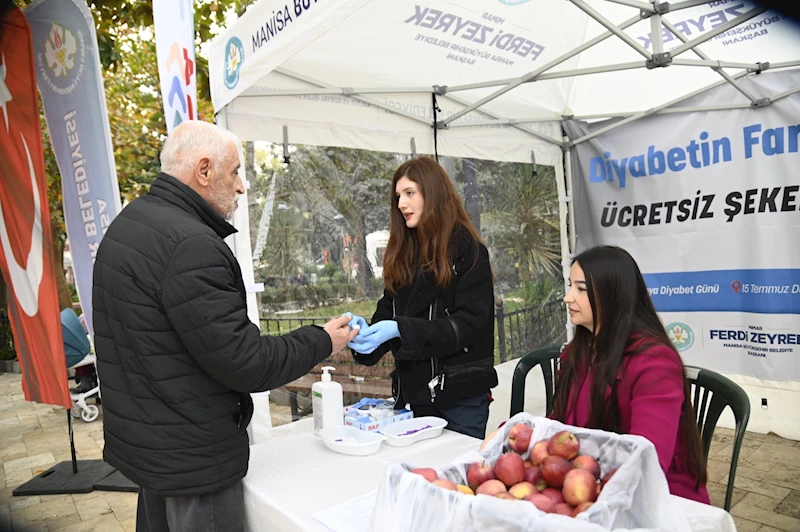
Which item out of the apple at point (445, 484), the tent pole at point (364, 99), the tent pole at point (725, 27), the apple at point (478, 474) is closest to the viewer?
the apple at point (445, 484)

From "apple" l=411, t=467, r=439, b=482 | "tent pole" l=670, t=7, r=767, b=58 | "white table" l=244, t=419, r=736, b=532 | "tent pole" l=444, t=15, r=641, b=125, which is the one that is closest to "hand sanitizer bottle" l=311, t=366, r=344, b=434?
"white table" l=244, t=419, r=736, b=532

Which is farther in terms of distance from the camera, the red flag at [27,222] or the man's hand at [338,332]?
the red flag at [27,222]

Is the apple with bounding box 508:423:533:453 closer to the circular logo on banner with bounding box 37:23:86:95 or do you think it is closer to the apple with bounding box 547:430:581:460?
the apple with bounding box 547:430:581:460

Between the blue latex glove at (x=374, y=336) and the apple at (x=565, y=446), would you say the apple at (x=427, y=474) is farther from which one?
the blue latex glove at (x=374, y=336)

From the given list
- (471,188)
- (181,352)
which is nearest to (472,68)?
(471,188)

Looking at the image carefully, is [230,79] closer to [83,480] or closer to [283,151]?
[283,151]

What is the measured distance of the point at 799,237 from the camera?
383 centimetres

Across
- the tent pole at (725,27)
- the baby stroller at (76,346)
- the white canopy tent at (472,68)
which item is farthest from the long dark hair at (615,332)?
the baby stroller at (76,346)

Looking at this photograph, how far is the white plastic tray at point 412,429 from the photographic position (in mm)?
1925

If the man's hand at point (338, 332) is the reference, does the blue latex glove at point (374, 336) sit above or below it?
below

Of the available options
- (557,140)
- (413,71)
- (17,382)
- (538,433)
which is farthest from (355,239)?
(17,382)

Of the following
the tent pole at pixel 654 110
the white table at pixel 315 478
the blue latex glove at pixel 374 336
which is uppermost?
the tent pole at pixel 654 110

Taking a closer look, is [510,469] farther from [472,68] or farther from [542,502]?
[472,68]

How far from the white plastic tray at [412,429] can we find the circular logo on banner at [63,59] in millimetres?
2590
